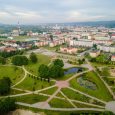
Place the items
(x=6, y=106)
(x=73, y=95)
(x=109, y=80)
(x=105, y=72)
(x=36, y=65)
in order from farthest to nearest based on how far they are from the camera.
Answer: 1. (x=36, y=65)
2. (x=105, y=72)
3. (x=109, y=80)
4. (x=73, y=95)
5. (x=6, y=106)

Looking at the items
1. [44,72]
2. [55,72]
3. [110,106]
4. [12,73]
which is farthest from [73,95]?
[12,73]

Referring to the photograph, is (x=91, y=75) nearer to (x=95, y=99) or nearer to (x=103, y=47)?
(x=95, y=99)

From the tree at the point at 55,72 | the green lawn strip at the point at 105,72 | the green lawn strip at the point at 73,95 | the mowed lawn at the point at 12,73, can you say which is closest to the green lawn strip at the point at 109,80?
the green lawn strip at the point at 105,72

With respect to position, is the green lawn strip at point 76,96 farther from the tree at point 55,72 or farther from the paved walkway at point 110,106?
the tree at point 55,72

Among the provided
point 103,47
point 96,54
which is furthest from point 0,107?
point 103,47

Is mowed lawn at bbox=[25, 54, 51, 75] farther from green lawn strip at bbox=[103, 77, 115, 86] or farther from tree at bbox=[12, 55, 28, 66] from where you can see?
green lawn strip at bbox=[103, 77, 115, 86]

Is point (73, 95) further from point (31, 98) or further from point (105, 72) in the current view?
point (105, 72)
